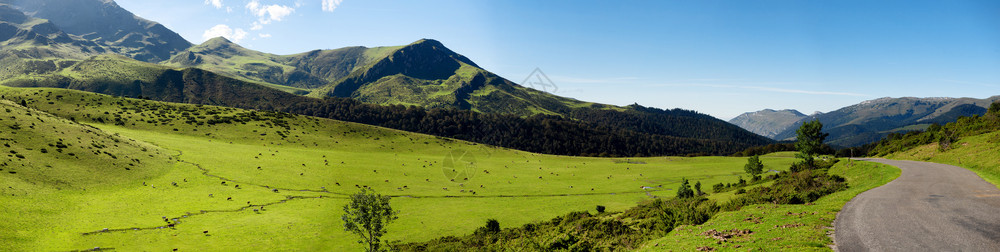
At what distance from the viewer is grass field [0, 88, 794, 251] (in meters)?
35.0

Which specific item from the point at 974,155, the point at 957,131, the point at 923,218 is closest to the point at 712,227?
the point at 923,218

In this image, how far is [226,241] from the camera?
115 feet

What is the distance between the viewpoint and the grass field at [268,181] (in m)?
35.0

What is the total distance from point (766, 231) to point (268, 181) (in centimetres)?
6509

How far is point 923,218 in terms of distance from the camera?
19000 mm

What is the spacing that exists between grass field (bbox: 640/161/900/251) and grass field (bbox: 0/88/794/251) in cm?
2868

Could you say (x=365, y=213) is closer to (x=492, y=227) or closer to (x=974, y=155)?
(x=492, y=227)

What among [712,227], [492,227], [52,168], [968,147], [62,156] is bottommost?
[492,227]

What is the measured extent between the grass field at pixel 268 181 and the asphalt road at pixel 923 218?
105ft

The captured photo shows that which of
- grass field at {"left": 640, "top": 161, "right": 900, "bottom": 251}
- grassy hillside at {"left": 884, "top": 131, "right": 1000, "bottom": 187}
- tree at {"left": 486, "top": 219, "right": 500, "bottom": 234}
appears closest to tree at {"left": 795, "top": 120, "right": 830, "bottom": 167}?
grassy hillside at {"left": 884, "top": 131, "right": 1000, "bottom": 187}

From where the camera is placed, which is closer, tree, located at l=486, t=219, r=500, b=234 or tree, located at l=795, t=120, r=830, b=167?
tree, located at l=486, t=219, r=500, b=234

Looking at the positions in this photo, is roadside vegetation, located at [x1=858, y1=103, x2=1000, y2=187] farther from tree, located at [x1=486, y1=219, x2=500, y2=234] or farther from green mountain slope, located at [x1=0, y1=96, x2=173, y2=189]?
green mountain slope, located at [x1=0, y1=96, x2=173, y2=189]

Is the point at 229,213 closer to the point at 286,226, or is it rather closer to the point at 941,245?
the point at 286,226

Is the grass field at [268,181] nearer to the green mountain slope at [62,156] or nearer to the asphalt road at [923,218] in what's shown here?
the green mountain slope at [62,156]
